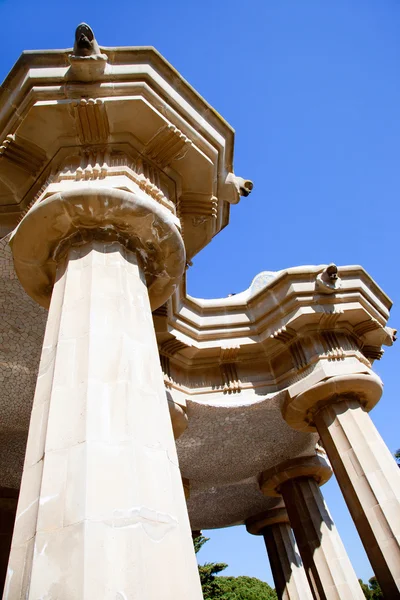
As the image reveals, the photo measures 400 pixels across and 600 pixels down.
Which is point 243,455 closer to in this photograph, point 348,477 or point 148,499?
point 348,477

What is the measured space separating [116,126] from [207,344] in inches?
185

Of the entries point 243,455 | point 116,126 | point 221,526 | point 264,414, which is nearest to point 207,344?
point 264,414

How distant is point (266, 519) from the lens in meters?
12.0

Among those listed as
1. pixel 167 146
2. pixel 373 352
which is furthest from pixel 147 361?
pixel 373 352

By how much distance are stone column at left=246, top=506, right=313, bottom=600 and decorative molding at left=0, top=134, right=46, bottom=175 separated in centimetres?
1055

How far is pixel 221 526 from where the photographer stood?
13.5m

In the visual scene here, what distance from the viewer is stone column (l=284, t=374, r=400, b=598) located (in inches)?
227

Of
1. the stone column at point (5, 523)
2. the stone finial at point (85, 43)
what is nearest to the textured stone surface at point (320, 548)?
the stone column at point (5, 523)

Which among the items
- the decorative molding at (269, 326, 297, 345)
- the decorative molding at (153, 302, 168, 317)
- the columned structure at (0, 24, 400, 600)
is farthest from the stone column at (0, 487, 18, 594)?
the decorative molding at (269, 326, 297, 345)

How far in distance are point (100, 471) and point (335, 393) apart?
5.63 meters

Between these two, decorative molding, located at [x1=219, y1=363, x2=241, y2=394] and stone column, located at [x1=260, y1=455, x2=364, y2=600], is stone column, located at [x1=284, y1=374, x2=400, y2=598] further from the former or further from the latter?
stone column, located at [x1=260, y1=455, x2=364, y2=600]

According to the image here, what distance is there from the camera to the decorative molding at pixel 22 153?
505cm

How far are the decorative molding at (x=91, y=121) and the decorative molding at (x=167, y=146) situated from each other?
53cm

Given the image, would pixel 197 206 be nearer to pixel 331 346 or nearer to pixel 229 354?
pixel 229 354
